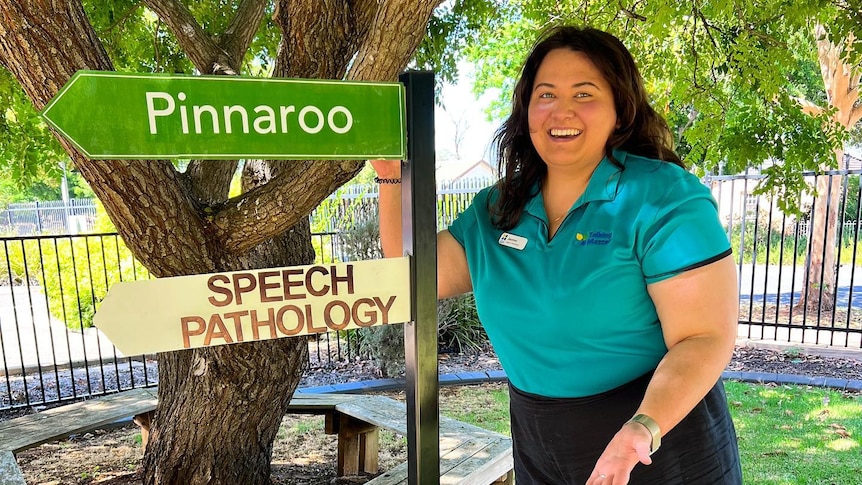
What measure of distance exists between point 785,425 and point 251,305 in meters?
4.55

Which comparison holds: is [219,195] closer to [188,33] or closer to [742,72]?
[188,33]

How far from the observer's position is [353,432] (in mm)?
3412

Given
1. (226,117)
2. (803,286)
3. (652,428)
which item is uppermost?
(226,117)

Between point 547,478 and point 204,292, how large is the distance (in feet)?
3.36

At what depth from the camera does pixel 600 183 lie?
1394 millimetres

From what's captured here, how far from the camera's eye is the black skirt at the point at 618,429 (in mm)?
1376

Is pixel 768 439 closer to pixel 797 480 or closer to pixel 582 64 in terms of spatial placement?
pixel 797 480

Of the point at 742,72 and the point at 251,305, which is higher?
the point at 742,72

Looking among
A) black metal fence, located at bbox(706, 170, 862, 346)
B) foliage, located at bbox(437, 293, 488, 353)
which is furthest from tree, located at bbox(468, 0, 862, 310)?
foliage, located at bbox(437, 293, 488, 353)

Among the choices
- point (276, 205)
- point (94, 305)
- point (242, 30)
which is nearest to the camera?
point (276, 205)

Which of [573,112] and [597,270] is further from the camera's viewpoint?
[573,112]

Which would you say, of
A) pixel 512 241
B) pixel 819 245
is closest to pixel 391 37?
pixel 512 241

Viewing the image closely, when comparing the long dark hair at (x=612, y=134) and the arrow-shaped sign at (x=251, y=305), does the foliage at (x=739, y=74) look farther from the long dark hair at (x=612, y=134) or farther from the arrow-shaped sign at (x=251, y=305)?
the arrow-shaped sign at (x=251, y=305)

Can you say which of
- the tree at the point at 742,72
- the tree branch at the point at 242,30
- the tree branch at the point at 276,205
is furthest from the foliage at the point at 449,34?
the tree branch at the point at 276,205
